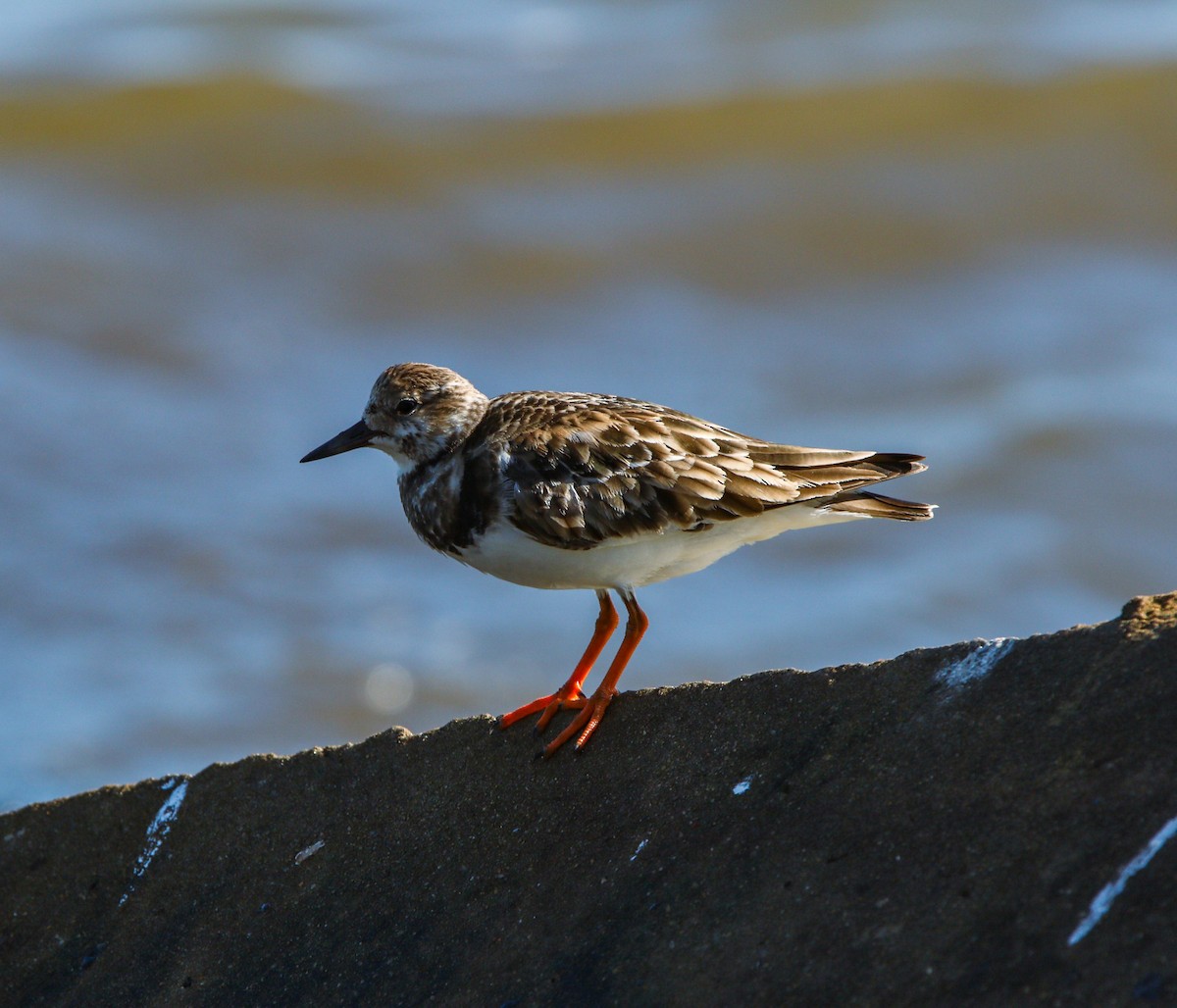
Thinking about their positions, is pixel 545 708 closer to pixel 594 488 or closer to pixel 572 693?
pixel 572 693

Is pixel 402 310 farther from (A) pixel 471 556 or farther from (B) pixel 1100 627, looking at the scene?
(B) pixel 1100 627

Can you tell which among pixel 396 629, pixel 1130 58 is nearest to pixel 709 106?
pixel 1130 58

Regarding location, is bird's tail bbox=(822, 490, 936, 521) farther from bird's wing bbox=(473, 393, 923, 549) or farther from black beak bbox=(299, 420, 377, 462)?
black beak bbox=(299, 420, 377, 462)

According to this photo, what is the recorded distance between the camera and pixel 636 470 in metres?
4.53

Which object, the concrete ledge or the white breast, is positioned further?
the white breast

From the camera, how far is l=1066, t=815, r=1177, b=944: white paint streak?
2.82m

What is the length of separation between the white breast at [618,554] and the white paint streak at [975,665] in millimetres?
1097

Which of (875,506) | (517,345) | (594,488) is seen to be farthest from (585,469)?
(517,345)

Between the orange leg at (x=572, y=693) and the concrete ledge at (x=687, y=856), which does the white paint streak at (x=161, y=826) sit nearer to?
the concrete ledge at (x=687, y=856)

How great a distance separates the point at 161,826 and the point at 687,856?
1.71 meters

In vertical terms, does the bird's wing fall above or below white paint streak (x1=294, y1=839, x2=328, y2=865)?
above

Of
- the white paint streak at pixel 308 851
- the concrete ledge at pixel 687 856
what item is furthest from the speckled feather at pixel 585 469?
the white paint streak at pixel 308 851

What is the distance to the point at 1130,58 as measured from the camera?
631 inches

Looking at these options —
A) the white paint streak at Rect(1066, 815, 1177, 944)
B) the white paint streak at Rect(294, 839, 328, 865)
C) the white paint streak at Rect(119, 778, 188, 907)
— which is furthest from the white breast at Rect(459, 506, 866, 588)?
the white paint streak at Rect(1066, 815, 1177, 944)
